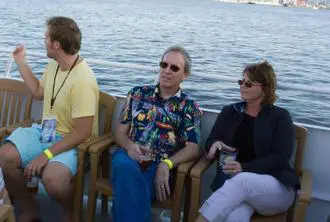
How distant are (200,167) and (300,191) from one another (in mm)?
505

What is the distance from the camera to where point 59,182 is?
250 cm

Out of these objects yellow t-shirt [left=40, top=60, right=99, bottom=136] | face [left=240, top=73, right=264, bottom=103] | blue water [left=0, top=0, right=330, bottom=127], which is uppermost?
face [left=240, top=73, right=264, bottom=103]

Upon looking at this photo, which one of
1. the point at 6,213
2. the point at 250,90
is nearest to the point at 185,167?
the point at 250,90

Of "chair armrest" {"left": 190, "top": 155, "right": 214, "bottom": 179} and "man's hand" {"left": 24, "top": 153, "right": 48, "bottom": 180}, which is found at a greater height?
"chair armrest" {"left": 190, "top": 155, "right": 214, "bottom": 179}

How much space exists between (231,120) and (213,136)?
0.43ft

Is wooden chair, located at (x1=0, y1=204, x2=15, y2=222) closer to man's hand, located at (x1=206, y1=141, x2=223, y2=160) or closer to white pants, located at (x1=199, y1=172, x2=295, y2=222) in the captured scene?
white pants, located at (x1=199, y1=172, x2=295, y2=222)

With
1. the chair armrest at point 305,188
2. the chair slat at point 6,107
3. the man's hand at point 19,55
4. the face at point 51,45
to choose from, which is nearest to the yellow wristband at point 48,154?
the face at point 51,45

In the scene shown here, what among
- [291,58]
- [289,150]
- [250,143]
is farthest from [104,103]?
[291,58]

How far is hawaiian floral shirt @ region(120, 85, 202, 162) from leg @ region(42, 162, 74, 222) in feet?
1.48

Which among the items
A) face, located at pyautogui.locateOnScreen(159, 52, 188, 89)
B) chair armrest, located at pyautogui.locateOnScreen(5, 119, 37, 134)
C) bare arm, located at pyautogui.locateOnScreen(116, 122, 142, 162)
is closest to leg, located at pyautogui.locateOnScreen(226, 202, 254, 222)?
bare arm, located at pyautogui.locateOnScreen(116, 122, 142, 162)

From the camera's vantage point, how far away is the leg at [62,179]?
2500 mm

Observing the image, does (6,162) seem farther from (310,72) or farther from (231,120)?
(310,72)

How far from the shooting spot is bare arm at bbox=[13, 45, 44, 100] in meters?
2.99

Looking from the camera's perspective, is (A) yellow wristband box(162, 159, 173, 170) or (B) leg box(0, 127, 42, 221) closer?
(A) yellow wristband box(162, 159, 173, 170)
